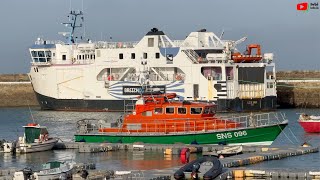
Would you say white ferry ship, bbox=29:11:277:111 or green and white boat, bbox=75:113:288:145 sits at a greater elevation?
white ferry ship, bbox=29:11:277:111

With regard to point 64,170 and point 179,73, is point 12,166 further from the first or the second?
point 179,73

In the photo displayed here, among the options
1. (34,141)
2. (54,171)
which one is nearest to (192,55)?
(34,141)

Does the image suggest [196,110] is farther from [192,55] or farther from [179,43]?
[179,43]

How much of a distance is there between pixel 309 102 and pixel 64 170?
49564 millimetres

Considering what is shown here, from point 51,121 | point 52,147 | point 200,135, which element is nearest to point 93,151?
point 52,147

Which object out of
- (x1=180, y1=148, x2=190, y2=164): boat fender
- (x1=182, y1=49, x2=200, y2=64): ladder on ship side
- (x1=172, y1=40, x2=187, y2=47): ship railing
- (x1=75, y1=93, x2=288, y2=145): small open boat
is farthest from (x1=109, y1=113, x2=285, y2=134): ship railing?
(x1=172, y1=40, x2=187, y2=47): ship railing

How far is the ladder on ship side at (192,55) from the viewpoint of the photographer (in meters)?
70.9

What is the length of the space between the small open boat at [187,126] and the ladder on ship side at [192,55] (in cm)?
2867

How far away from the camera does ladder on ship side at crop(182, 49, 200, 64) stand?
7088 cm

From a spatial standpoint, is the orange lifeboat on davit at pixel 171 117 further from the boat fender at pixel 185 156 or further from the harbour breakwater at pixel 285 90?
the harbour breakwater at pixel 285 90

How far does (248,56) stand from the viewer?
71250 mm

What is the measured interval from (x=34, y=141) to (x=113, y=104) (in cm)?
3171

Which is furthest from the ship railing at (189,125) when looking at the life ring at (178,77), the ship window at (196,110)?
the life ring at (178,77)

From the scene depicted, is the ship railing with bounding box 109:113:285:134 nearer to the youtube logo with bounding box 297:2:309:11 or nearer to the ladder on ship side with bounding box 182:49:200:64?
the youtube logo with bounding box 297:2:309:11
